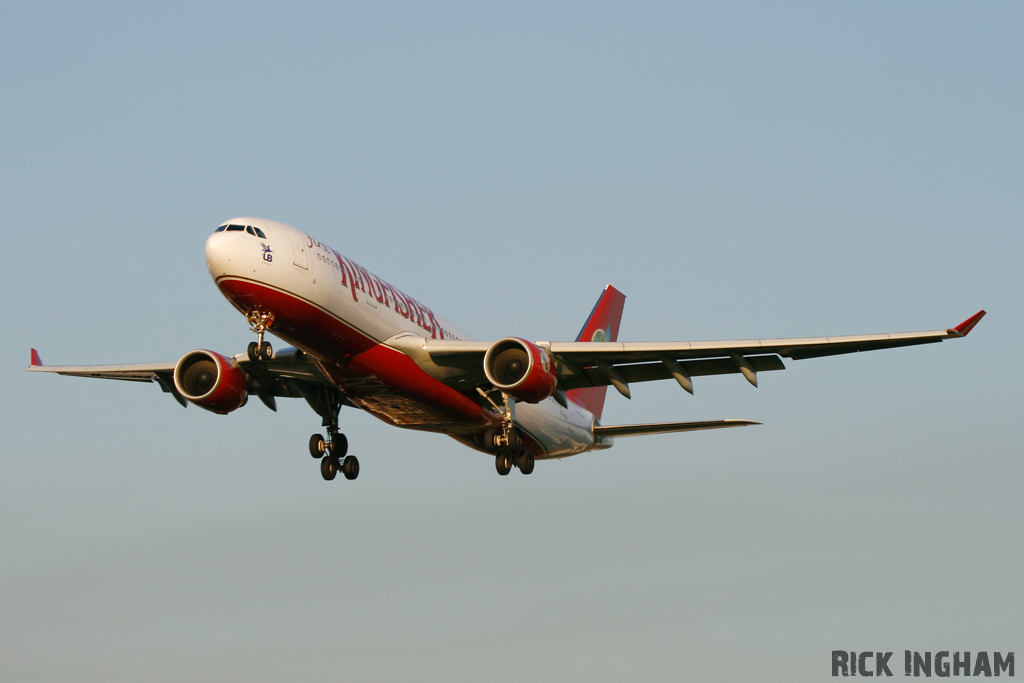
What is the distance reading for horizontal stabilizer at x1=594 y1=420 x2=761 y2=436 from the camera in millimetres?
33594

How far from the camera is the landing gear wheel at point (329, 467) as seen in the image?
35.0 meters

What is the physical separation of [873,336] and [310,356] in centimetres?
1388

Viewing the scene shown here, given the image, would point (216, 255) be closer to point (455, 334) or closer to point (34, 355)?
point (455, 334)

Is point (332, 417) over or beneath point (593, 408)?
beneath

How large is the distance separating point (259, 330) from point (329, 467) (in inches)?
315

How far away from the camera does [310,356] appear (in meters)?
30.3

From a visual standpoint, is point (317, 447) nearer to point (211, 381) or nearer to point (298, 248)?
point (211, 381)

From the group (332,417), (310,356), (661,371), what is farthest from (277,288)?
(661,371)

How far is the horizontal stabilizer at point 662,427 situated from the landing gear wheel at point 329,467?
8.95m

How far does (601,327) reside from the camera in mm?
44094

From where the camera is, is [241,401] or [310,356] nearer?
[310,356]

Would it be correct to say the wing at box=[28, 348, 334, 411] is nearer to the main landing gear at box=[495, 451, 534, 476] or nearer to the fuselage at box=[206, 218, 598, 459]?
the fuselage at box=[206, 218, 598, 459]

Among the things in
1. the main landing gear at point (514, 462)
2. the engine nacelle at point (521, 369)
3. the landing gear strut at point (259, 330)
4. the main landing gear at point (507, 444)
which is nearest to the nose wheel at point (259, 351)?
the landing gear strut at point (259, 330)

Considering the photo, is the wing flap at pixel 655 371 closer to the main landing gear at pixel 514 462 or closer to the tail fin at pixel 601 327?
the main landing gear at pixel 514 462
